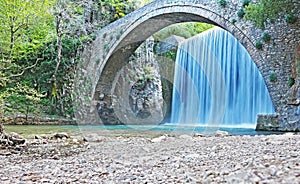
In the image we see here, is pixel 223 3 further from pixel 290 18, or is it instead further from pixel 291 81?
pixel 291 81

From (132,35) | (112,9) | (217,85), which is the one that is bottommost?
(217,85)

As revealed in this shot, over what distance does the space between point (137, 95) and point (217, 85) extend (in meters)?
5.76

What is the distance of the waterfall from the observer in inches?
436

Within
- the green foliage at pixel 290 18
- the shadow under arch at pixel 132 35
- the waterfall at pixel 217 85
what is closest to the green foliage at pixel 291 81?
the shadow under arch at pixel 132 35

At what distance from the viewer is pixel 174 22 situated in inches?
505

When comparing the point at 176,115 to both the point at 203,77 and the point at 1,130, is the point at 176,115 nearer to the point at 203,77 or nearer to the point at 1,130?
the point at 203,77

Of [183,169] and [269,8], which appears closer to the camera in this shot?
[183,169]

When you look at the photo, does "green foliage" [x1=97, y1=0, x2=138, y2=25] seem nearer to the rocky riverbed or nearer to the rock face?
the rock face

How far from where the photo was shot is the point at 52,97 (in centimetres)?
1554

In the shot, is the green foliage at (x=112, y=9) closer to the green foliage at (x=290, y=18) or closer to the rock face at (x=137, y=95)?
the rock face at (x=137, y=95)

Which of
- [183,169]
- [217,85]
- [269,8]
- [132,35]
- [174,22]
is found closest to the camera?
[183,169]

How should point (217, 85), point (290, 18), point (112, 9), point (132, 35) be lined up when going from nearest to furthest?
point (290, 18)
point (217, 85)
point (132, 35)
point (112, 9)

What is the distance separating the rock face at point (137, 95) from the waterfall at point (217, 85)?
136 cm

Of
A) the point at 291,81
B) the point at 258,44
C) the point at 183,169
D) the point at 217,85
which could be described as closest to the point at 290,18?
the point at 258,44
